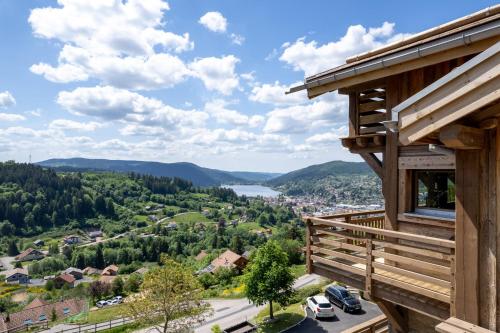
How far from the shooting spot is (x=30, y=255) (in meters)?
123

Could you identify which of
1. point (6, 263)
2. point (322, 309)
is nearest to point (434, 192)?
point (322, 309)

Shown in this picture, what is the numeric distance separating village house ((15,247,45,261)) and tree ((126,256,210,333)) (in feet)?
378

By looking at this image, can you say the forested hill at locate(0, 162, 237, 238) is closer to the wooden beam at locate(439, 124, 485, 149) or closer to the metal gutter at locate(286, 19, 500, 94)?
the metal gutter at locate(286, 19, 500, 94)

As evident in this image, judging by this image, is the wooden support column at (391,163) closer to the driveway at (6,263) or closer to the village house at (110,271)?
the village house at (110,271)

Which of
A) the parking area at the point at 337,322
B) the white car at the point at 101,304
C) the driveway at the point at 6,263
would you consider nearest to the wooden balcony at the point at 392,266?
the parking area at the point at 337,322

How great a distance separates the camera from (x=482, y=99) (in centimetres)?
389

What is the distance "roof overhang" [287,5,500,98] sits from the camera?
5023 millimetres

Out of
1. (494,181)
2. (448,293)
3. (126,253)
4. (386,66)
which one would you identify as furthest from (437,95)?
(126,253)

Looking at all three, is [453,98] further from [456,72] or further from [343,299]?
[343,299]

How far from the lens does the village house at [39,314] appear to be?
54753 mm

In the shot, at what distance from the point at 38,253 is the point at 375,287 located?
146385 mm

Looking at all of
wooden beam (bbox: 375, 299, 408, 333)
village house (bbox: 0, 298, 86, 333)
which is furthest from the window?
village house (bbox: 0, 298, 86, 333)

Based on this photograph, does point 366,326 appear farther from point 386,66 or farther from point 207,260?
point 207,260

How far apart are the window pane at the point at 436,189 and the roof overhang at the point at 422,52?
2.14 metres
